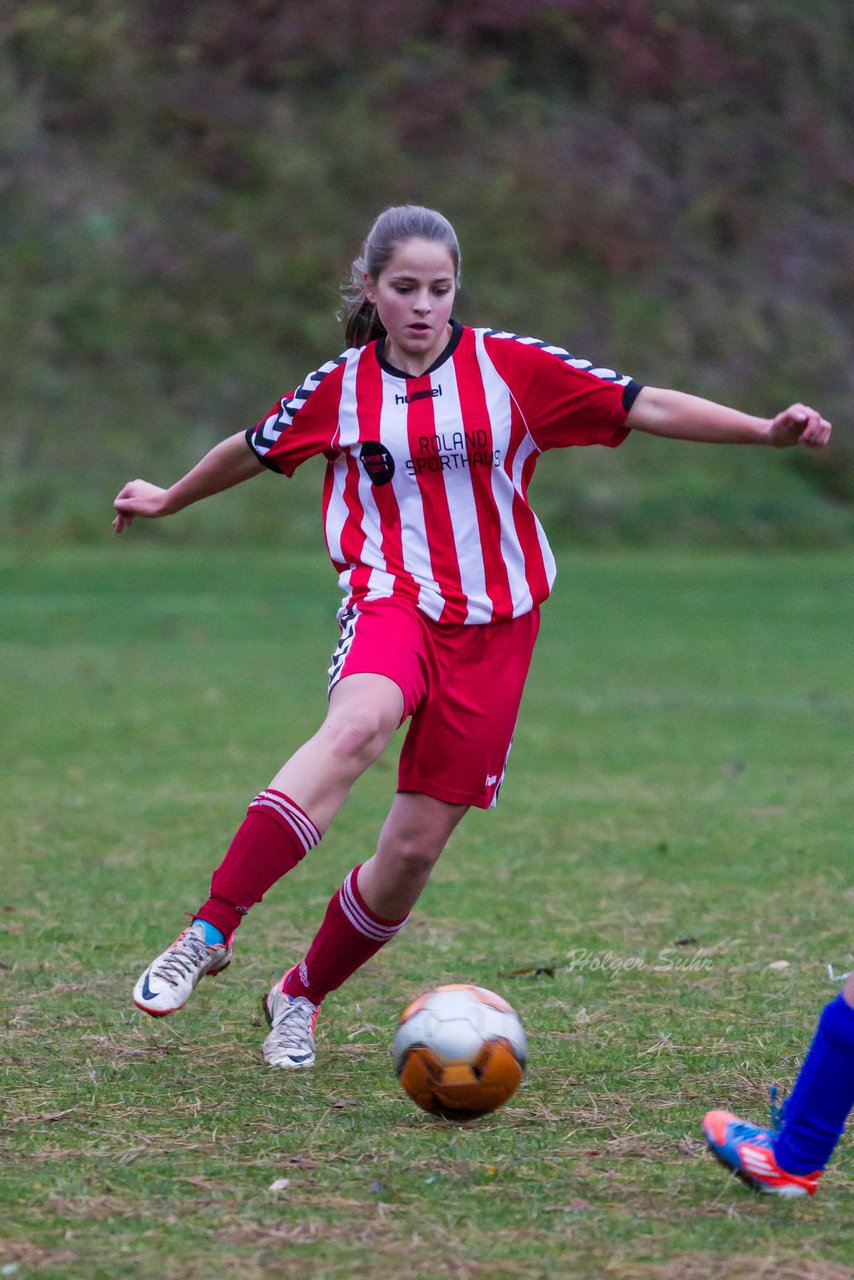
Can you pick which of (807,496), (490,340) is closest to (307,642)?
(490,340)

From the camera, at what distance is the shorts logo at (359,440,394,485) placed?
13.4ft

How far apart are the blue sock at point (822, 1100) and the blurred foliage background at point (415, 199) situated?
18456 mm

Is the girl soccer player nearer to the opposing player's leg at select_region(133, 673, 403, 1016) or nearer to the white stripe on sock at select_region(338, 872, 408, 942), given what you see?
the white stripe on sock at select_region(338, 872, 408, 942)

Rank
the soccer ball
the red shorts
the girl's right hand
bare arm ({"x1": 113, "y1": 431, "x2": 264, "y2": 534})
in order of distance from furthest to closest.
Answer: the girl's right hand, bare arm ({"x1": 113, "y1": 431, "x2": 264, "y2": 534}), the red shorts, the soccer ball

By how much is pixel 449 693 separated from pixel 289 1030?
33.7 inches

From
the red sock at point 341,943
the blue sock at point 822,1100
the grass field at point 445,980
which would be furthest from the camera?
the red sock at point 341,943

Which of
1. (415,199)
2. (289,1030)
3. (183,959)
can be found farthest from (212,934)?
(415,199)

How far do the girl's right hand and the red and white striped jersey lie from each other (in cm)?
35

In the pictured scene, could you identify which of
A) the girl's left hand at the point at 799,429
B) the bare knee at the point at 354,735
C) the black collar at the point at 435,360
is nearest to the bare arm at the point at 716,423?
the girl's left hand at the point at 799,429

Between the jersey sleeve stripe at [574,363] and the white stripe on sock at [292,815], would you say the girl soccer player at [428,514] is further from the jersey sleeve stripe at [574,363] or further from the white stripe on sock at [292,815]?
the white stripe on sock at [292,815]

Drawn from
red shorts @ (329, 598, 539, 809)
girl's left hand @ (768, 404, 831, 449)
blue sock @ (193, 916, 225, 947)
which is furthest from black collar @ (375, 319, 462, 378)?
blue sock @ (193, 916, 225, 947)

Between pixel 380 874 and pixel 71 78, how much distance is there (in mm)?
23844

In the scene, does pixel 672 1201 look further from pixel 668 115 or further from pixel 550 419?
pixel 668 115

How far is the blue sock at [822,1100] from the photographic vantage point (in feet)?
9.97
